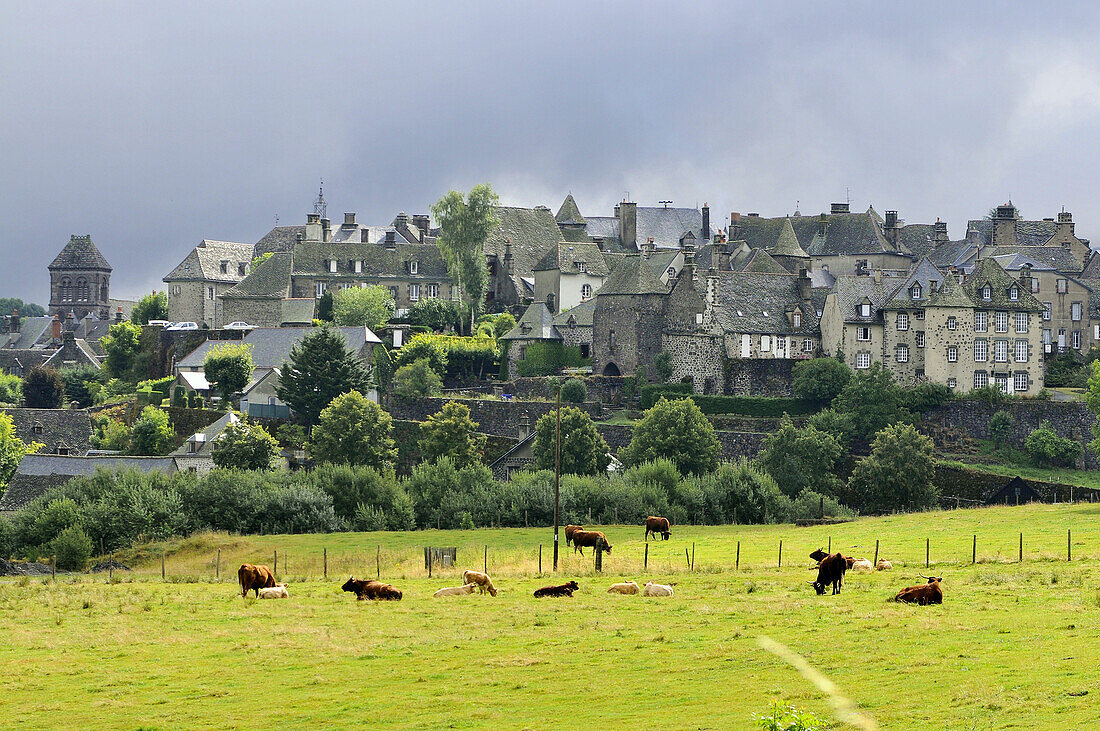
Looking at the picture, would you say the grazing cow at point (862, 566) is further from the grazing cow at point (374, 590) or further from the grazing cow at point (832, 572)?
the grazing cow at point (374, 590)

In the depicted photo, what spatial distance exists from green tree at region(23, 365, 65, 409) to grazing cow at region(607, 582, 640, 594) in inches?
3800

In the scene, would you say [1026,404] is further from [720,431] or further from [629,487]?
[629,487]

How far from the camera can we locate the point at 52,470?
254 ft

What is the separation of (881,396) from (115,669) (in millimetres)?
59370

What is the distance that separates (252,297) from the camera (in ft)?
402

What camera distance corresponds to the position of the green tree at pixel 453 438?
81688mm

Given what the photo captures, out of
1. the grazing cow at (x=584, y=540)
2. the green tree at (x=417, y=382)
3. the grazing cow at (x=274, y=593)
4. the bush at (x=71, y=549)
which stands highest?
the green tree at (x=417, y=382)

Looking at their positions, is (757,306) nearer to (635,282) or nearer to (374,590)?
(635,282)

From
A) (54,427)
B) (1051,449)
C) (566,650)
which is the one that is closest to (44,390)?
(54,427)

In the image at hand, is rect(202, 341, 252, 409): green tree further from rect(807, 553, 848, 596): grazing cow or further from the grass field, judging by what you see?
rect(807, 553, 848, 596): grazing cow

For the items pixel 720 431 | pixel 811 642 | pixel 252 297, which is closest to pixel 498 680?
pixel 811 642

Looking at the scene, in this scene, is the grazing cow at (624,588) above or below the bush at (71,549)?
above

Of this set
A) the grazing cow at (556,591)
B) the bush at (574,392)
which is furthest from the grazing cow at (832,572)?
the bush at (574,392)

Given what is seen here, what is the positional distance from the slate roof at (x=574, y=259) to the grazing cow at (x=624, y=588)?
7758cm
